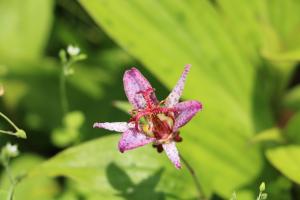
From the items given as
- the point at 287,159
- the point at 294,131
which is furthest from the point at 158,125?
the point at 294,131

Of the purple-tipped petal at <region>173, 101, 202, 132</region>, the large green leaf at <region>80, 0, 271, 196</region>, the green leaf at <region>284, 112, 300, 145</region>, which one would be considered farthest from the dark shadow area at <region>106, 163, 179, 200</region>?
the green leaf at <region>284, 112, 300, 145</region>

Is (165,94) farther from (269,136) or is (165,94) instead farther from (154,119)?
(154,119)

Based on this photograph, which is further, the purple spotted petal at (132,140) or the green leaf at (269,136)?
the green leaf at (269,136)

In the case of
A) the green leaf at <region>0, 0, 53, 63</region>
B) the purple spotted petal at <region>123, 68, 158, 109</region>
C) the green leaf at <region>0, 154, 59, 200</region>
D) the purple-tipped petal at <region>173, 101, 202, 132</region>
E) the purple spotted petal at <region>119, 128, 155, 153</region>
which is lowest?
the green leaf at <region>0, 154, 59, 200</region>

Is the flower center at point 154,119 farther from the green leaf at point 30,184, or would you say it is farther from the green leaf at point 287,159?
the green leaf at point 30,184

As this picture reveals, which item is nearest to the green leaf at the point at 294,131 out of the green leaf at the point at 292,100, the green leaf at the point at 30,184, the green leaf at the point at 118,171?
the green leaf at the point at 292,100

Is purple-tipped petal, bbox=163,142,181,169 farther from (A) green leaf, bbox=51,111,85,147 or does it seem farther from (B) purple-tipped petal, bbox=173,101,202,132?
(A) green leaf, bbox=51,111,85,147
